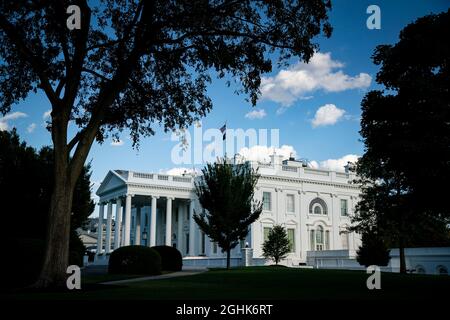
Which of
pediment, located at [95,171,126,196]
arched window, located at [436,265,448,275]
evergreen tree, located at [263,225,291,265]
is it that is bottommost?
arched window, located at [436,265,448,275]

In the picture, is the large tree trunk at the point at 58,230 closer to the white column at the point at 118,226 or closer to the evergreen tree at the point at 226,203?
the evergreen tree at the point at 226,203

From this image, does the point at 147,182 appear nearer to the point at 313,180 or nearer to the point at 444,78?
the point at 313,180

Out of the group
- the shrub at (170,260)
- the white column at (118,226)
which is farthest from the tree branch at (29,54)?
the white column at (118,226)

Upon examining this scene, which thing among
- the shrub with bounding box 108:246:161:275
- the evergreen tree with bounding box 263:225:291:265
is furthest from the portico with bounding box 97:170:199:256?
the shrub with bounding box 108:246:161:275

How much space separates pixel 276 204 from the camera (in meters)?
57.9

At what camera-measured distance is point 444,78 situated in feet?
52.0

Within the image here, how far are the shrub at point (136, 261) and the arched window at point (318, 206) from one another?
36313mm

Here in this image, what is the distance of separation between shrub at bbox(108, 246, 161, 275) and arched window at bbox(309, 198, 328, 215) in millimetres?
36313

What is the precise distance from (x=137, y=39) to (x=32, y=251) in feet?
26.0

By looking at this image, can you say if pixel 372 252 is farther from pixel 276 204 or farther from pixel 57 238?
pixel 57 238

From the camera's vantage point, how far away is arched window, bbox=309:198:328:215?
200 ft

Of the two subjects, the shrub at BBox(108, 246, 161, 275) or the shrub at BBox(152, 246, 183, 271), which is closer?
the shrub at BBox(108, 246, 161, 275)

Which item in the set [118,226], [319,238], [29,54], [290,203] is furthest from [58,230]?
[319,238]

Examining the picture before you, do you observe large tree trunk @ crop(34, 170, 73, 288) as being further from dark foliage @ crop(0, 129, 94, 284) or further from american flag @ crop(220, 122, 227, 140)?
american flag @ crop(220, 122, 227, 140)
